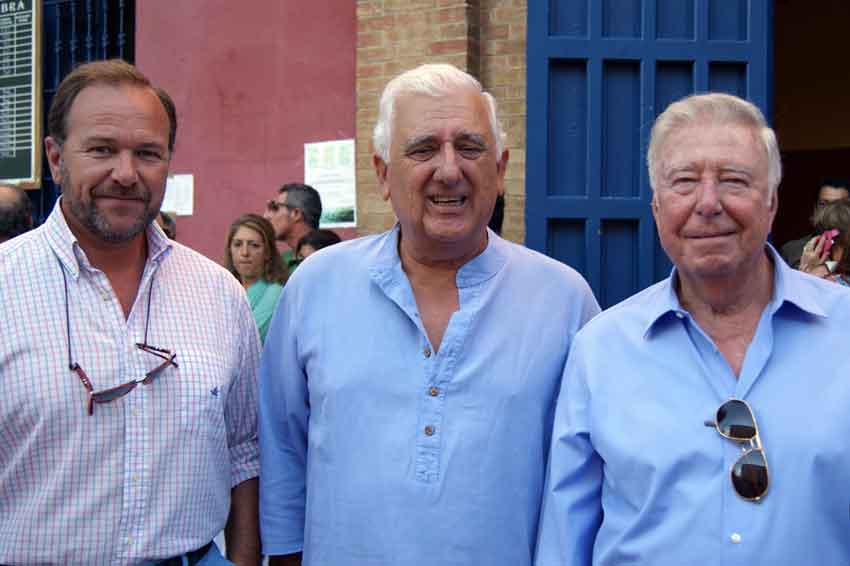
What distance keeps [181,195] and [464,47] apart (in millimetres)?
2423

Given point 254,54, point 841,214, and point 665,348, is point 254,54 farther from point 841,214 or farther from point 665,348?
point 665,348

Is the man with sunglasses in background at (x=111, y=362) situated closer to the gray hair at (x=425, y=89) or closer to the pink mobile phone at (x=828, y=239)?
the gray hair at (x=425, y=89)

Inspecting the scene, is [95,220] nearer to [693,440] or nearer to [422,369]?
[422,369]

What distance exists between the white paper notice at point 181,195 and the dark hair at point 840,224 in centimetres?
402

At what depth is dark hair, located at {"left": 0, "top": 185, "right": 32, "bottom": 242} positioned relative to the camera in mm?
4176

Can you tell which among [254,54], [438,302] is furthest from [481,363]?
[254,54]

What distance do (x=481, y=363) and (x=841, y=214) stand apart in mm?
3154

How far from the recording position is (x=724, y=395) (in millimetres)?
2152

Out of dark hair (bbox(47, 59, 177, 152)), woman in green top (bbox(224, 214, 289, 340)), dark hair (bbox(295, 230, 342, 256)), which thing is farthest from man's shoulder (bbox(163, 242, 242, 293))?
woman in green top (bbox(224, 214, 289, 340))

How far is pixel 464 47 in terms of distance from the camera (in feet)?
18.3

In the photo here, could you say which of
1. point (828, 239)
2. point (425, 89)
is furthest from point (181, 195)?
point (425, 89)

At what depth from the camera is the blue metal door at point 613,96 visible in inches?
191

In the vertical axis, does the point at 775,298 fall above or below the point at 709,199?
below

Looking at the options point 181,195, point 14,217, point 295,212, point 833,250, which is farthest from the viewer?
point 181,195
